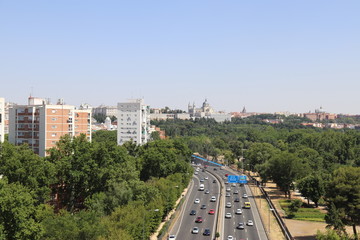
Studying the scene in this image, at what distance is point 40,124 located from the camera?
69125 millimetres

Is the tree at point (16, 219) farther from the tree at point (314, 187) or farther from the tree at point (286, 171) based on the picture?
the tree at point (286, 171)

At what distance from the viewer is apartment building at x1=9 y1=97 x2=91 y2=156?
68500mm

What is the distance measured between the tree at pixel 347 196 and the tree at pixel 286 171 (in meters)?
23.8

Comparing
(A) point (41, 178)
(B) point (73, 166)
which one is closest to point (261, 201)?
(B) point (73, 166)

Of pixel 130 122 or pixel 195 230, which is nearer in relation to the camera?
pixel 195 230

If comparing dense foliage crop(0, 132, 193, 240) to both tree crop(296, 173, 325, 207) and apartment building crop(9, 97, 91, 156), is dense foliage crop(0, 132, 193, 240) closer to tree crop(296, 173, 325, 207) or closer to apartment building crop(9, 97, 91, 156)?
apartment building crop(9, 97, 91, 156)

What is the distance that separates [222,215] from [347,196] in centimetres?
1819

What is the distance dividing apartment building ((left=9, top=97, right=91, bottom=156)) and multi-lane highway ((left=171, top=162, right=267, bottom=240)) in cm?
2612

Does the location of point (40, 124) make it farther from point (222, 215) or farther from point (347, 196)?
point (347, 196)

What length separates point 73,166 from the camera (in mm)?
49031

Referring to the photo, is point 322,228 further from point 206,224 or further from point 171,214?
point 171,214

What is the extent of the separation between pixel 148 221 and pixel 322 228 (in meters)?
25.9

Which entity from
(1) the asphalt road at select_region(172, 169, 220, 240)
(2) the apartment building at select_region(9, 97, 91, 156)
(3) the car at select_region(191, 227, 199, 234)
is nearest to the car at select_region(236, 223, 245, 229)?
(1) the asphalt road at select_region(172, 169, 220, 240)

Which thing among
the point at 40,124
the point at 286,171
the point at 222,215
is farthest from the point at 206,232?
the point at 40,124
